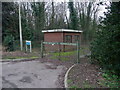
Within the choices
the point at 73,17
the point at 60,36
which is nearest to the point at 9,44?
the point at 60,36

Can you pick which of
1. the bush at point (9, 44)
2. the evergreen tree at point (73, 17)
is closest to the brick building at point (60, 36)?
the bush at point (9, 44)

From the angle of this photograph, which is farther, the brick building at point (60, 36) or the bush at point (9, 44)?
the brick building at point (60, 36)

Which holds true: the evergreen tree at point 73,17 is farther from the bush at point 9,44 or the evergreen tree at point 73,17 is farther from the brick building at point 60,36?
the bush at point 9,44

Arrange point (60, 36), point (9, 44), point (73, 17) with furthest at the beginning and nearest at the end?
point (73, 17) < point (60, 36) < point (9, 44)

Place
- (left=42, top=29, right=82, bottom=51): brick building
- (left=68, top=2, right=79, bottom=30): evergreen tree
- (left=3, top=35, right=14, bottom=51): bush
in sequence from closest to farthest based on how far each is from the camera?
(left=3, top=35, right=14, bottom=51): bush, (left=42, top=29, right=82, bottom=51): brick building, (left=68, top=2, right=79, bottom=30): evergreen tree

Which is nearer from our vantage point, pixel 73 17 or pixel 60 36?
pixel 60 36

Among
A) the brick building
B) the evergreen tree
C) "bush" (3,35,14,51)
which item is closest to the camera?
"bush" (3,35,14,51)

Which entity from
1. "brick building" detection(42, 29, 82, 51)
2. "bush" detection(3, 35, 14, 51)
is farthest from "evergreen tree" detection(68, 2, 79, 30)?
"bush" detection(3, 35, 14, 51)

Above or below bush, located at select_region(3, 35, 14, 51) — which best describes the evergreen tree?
above

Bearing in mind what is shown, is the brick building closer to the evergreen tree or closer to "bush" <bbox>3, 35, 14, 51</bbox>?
"bush" <bbox>3, 35, 14, 51</bbox>

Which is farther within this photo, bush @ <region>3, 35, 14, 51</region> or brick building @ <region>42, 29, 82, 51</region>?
brick building @ <region>42, 29, 82, 51</region>

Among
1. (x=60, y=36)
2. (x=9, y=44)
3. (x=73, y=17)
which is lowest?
(x=9, y=44)

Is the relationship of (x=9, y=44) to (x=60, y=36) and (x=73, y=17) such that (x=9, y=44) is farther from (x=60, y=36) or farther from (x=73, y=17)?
Answer: (x=73, y=17)

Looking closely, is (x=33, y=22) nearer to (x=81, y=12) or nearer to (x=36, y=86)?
(x=81, y=12)
